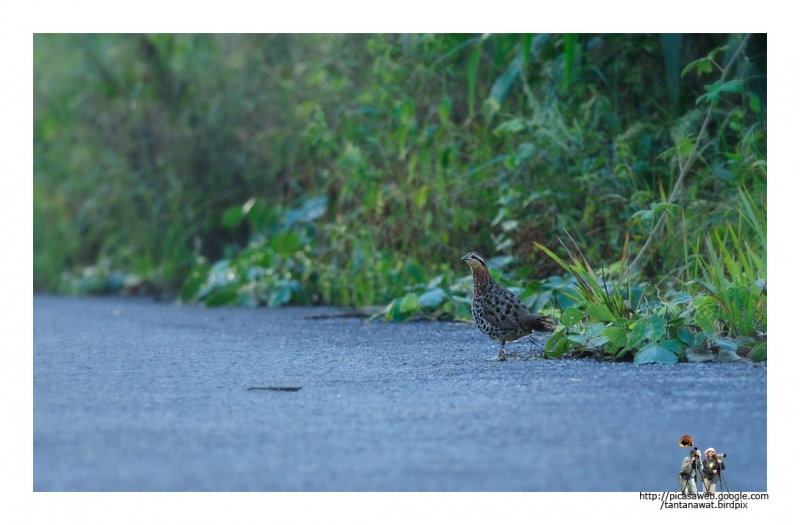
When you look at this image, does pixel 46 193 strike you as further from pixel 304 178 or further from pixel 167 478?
pixel 167 478

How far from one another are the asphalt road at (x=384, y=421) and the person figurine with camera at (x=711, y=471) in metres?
0.03

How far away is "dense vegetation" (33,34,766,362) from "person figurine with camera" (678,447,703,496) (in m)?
1.33

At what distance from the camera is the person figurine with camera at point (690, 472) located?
2318mm

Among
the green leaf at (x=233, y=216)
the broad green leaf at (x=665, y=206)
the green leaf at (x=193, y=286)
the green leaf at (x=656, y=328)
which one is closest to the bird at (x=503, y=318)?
the green leaf at (x=656, y=328)

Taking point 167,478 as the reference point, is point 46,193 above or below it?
above

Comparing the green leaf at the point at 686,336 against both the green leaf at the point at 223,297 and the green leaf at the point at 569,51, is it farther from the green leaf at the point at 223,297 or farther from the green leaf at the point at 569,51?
the green leaf at the point at 223,297

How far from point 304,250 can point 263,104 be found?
81.8 inches

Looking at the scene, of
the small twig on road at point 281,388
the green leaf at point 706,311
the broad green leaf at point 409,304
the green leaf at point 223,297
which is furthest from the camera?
the green leaf at point 223,297

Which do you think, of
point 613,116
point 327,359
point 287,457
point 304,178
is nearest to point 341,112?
point 304,178

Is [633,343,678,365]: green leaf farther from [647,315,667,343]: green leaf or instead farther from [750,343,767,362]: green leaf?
[750,343,767,362]: green leaf

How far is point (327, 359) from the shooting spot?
4.16m

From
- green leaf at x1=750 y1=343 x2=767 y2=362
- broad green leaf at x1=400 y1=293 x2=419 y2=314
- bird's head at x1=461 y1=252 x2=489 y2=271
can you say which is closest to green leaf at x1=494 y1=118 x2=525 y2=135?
broad green leaf at x1=400 y1=293 x2=419 y2=314

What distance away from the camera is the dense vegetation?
15.3ft

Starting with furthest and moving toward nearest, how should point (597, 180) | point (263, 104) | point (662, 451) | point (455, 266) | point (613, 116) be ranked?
point (263, 104), point (455, 266), point (613, 116), point (597, 180), point (662, 451)
